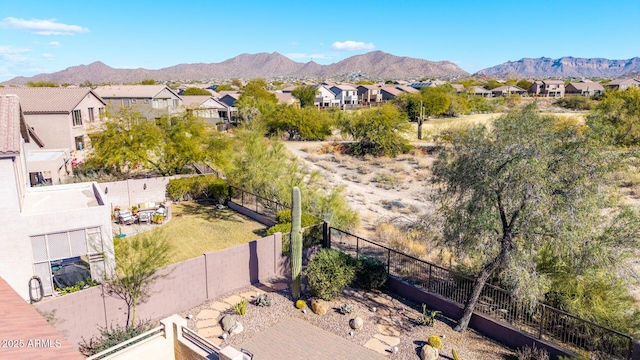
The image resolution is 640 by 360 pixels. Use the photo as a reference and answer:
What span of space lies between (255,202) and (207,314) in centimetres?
1208

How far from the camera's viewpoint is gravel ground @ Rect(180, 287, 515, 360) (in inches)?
476

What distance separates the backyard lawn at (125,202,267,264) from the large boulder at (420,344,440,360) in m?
11.3

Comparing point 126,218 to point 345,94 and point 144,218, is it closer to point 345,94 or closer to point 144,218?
point 144,218

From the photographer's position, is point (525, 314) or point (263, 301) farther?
point (263, 301)

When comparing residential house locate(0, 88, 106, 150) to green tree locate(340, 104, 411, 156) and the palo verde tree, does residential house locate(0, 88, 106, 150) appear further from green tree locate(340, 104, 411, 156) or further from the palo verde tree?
the palo verde tree

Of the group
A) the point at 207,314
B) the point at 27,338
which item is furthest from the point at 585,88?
the point at 27,338

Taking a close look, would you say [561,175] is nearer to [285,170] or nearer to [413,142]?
[285,170]

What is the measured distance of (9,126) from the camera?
13.9 metres

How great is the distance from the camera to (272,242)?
16734 mm

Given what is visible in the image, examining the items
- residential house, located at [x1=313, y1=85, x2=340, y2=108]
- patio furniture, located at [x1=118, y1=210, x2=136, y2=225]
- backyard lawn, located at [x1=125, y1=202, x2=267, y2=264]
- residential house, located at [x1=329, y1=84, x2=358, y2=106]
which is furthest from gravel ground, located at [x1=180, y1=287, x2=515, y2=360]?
residential house, located at [x1=329, y1=84, x2=358, y2=106]

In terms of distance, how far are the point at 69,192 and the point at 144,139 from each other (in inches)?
417

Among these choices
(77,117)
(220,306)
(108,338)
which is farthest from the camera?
(77,117)

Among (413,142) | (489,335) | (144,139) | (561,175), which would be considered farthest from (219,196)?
(413,142)

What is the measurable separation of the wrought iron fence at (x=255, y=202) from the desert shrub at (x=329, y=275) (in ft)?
28.4
